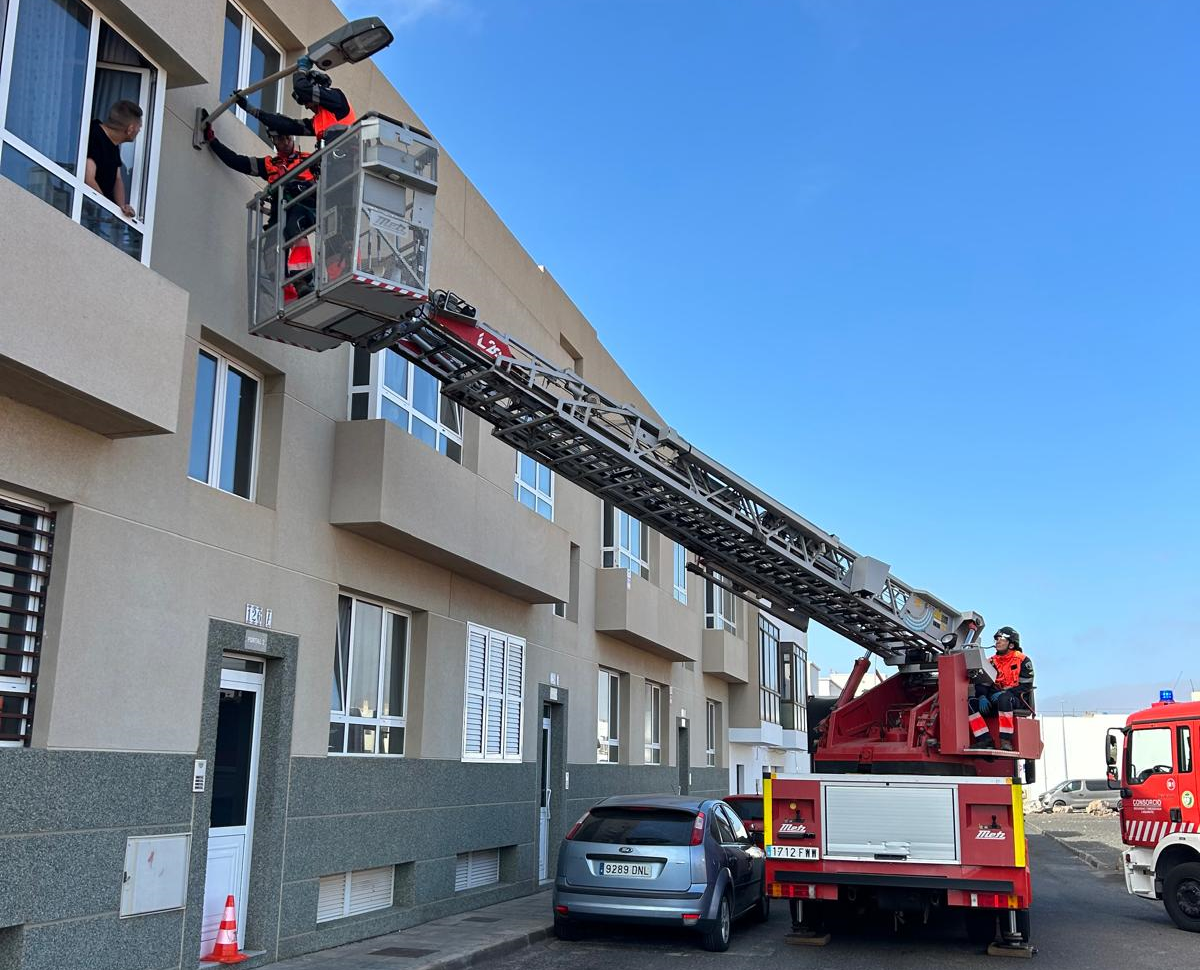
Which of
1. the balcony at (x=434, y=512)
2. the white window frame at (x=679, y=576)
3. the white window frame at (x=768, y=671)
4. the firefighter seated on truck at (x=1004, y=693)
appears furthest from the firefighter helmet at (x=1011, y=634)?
the white window frame at (x=768, y=671)

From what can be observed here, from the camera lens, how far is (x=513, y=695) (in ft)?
50.1

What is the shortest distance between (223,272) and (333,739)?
463 centimetres

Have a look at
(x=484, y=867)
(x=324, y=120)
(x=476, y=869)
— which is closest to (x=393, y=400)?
(x=324, y=120)

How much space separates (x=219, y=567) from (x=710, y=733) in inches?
834

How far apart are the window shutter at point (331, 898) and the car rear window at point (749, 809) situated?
660 cm

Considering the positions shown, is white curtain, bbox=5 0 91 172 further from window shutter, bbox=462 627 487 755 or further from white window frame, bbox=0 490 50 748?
window shutter, bbox=462 627 487 755

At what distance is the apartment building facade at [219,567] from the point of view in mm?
7102

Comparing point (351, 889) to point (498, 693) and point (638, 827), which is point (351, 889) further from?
point (498, 693)

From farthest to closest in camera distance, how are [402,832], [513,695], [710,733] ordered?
[710,733] → [513,695] → [402,832]

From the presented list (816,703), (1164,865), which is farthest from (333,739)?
(1164,865)

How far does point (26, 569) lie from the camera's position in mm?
7344

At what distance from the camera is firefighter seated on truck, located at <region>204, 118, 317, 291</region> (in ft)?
27.8

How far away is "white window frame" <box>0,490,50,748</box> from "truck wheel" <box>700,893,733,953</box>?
661 centimetres

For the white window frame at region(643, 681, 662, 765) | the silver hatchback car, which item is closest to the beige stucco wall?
the silver hatchback car
